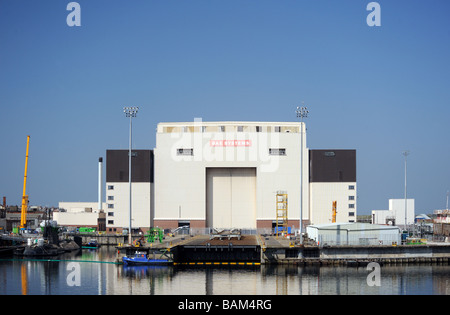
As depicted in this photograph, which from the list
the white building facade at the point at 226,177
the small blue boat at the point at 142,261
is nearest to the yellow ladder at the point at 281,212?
the white building facade at the point at 226,177

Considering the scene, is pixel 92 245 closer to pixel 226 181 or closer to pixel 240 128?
pixel 226 181

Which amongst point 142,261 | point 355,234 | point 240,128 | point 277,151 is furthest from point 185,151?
point 355,234

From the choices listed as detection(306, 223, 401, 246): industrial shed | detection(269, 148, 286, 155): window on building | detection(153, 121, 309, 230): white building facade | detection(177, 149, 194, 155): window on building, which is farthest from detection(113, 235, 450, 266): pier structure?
detection(269, 148, 286, 155): window on building

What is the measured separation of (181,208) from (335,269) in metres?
52.6

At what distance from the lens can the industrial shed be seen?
8469 cm

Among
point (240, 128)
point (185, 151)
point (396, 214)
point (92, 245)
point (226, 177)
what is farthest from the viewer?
point (396, 214)

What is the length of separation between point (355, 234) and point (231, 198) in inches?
1740

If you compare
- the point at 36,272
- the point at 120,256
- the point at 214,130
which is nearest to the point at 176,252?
the point at 120,256

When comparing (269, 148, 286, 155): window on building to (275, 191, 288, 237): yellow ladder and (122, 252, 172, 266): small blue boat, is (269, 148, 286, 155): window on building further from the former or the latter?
(122, 252, 172, 266): small blue boat

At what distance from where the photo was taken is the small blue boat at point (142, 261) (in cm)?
7906

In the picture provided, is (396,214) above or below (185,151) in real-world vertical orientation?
below

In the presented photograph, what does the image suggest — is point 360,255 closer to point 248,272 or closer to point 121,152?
point 248,272

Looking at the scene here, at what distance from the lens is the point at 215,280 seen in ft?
218

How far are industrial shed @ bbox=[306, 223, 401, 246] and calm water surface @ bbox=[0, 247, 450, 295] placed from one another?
6.74 m
